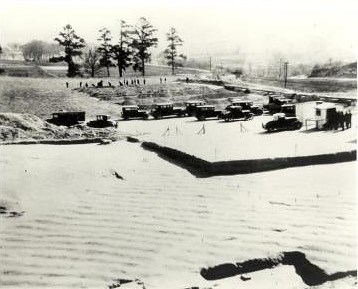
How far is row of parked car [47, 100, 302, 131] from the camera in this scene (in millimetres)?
18453

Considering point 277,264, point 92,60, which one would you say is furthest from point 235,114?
point 92,60

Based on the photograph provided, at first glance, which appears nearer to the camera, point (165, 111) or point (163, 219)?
point (163, 219)

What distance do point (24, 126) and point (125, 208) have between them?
10912 millimetres

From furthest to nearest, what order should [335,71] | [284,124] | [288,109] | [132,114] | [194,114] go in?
[335,71] → [132,114] → [194,114] → [288,109] → [284,124]

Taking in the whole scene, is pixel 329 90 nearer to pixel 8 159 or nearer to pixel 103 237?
pixel 8 159

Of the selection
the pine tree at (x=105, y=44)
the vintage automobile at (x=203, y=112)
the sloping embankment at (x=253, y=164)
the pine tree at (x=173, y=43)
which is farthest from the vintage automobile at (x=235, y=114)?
the sloping embankment at (x=253, y=164)

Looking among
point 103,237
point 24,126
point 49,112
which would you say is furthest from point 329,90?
point 103,237

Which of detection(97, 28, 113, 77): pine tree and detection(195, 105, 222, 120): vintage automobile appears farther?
detection(97, 28, 113, 77): pine tree

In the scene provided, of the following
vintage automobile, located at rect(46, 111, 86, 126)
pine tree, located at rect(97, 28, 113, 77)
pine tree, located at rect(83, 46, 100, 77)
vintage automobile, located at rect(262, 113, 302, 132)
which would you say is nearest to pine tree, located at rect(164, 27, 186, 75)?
pine tree, located at rect(97, 28, 113, 77)

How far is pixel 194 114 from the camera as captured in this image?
26.7 meters

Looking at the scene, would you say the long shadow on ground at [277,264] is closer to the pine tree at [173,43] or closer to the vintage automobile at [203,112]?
the vintage automobile at [203,112]

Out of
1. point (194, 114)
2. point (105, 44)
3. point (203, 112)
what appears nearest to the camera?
point (203, 112)

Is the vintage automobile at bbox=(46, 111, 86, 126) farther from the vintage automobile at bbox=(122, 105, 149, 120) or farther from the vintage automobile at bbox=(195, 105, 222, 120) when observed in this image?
the vintage automobile at bbox=(195, 105, 222, 120)

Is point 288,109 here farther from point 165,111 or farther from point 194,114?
point 165,111
